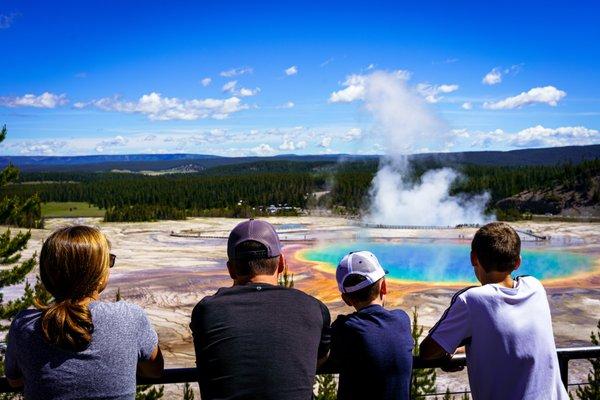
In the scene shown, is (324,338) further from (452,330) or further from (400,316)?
(452,330)

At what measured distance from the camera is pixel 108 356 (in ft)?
6.50

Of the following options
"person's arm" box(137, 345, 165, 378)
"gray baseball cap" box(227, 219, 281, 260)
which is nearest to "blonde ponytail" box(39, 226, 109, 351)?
"person's arm" box(137, 345, 165, 378)

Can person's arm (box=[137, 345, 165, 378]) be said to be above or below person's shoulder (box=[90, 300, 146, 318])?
below

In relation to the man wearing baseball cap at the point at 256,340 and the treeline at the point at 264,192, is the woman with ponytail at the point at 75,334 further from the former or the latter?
the treeline at the point at 264,192

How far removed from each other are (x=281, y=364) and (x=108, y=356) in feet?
1.92

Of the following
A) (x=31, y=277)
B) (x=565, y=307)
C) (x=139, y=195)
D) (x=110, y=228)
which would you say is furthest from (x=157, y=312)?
(x=139, y=195)

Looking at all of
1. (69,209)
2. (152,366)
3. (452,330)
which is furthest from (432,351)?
(69,209)

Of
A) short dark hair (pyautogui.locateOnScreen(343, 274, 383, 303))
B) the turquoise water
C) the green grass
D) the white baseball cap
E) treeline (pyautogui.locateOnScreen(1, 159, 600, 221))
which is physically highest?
the white baseball cap

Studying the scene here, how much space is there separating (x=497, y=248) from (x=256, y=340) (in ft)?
3.54

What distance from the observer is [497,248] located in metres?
2.41

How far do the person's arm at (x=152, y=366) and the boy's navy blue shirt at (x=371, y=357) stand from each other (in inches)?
26.3

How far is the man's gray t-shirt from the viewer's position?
6.37 feet

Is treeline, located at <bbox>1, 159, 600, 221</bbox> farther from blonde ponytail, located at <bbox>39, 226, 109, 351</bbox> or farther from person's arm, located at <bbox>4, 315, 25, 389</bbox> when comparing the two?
blonde ponytail, located at <bbox>39, 226, 109, 351</bbox>

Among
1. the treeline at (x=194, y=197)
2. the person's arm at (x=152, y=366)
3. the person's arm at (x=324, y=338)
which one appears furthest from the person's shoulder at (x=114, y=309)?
the treeline at (x=194, y=197)
